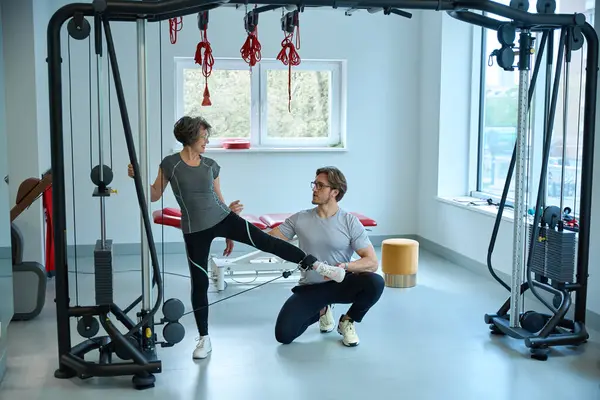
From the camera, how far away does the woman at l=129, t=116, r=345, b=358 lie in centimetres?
371

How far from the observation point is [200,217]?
3.71m

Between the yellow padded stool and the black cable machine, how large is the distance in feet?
5.02

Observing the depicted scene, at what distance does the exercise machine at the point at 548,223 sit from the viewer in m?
3.88

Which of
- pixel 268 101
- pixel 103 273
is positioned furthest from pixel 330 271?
pixel 268 101

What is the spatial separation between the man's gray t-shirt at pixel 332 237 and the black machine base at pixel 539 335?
0.94 metres

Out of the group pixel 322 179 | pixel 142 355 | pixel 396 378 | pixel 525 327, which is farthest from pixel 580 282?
pixel 142 355

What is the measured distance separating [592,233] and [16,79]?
411cm

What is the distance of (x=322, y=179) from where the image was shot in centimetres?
396

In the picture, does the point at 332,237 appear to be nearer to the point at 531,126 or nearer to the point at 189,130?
the point at 189,130

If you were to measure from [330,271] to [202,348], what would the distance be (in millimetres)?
804

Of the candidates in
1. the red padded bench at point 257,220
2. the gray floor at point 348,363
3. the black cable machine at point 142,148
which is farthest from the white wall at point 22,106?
the black cable machine at point 142,148

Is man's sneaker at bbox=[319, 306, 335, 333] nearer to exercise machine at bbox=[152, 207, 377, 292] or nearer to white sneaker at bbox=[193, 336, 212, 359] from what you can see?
white sneaker at bbox=[193, 336, 212, 359]

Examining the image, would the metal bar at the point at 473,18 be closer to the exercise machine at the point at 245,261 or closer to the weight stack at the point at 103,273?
the exercise machine at the point at 245,261

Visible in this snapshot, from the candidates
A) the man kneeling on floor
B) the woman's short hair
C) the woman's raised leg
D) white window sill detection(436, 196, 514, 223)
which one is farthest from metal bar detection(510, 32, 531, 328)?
the woman's short hair
